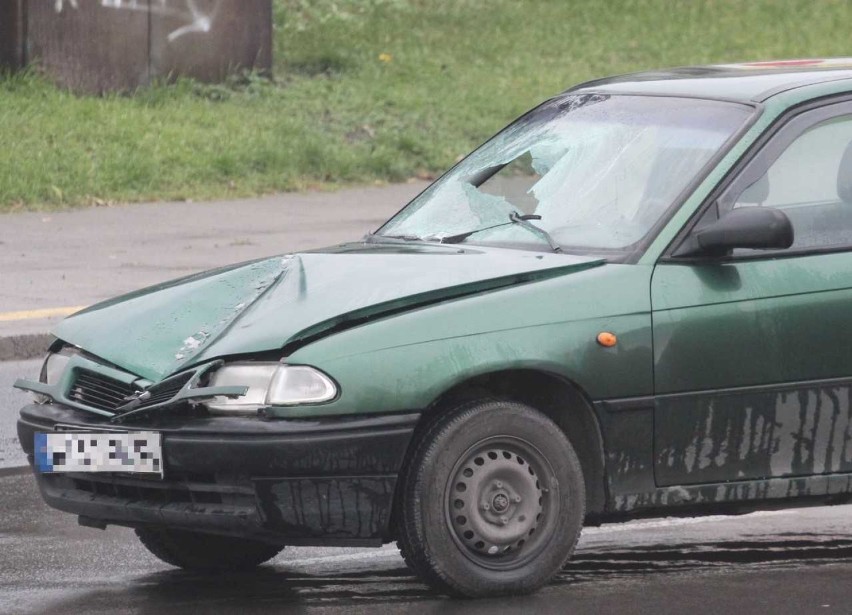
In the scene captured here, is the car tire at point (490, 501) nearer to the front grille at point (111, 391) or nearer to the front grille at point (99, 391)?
the front grille at point (111, 391)

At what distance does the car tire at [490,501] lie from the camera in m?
5.39

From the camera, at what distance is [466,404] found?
5.46 m

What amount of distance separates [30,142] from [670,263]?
11565 mm

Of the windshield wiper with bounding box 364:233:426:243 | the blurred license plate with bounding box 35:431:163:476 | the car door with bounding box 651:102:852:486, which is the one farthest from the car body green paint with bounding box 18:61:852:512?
the windshield wiper with bounding box 364:233:426:243

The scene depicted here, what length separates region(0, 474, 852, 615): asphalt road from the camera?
564cm

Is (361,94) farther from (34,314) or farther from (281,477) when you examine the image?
(281,477)

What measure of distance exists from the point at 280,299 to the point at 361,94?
14163 millimetres

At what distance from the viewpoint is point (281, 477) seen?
5.23 meters

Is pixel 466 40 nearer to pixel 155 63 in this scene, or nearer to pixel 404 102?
pixel 404 102

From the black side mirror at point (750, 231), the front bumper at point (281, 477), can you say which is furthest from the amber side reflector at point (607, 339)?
the front bumper at point (281, 477)

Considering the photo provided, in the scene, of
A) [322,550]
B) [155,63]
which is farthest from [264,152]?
[322,550]

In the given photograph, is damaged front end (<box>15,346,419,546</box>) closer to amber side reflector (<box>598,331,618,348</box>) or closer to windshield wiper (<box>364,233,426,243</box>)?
amber side reflector (<box>598,331,618,348</box>)

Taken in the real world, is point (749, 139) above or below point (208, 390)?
above

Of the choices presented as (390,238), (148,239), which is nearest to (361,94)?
(148,239)
